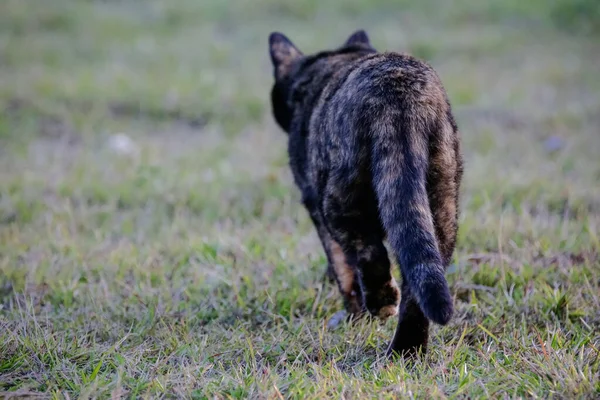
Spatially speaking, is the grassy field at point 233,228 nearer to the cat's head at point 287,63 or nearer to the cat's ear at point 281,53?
the cat's head at point 287,63

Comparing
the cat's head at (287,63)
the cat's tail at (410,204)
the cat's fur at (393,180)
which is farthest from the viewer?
the cat's head at (287,63)

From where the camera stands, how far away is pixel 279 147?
6332 mm

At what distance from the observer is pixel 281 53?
4.31 meters

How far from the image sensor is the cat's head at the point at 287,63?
3.88 meters

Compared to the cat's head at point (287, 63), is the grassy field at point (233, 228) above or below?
below

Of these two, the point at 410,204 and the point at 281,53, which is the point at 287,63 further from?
the point at 410,204

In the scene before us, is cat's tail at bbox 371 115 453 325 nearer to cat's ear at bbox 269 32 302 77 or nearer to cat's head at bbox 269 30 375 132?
cat's head at bbox 269 30 375 132

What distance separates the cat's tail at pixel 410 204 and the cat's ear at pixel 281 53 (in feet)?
6.17

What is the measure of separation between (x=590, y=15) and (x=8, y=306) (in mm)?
10519

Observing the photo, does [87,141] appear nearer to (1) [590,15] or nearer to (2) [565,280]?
(2) [565,280]

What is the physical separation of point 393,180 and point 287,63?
2.07 metres

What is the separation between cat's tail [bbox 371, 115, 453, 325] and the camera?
215 centimetres

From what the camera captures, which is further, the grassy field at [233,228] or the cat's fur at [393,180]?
the grassy field at [233,228]

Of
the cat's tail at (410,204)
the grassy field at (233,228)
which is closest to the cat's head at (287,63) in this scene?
the grassy field at (233,228)
